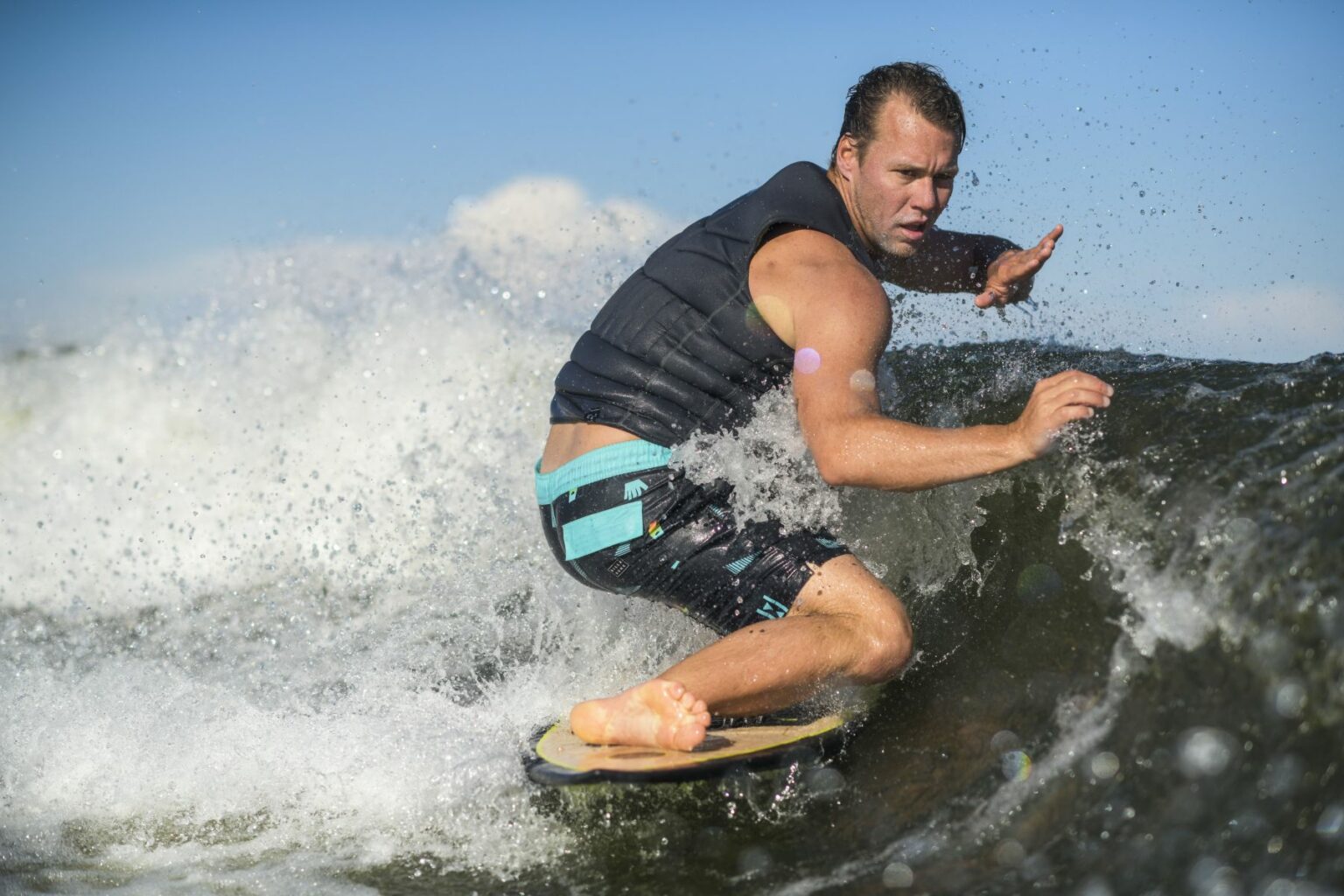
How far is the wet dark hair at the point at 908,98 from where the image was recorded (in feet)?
12.2

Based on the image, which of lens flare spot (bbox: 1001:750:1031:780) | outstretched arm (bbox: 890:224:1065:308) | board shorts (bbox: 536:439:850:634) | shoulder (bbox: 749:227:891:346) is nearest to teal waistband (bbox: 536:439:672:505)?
board shorts (bbox: 536:439:850:634)

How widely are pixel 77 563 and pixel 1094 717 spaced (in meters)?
7.37

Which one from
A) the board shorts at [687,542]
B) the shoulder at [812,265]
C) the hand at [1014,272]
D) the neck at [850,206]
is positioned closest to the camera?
the shoulder at [812,265]

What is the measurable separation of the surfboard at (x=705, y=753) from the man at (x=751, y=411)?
0.20 feet

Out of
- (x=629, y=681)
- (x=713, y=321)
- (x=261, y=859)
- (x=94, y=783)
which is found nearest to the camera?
(x=261, y=859)

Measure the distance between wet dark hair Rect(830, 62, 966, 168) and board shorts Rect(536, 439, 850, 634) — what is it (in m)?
1.35

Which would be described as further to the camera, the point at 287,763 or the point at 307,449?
the point at 307,449

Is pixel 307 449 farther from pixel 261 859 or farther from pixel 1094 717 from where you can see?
pixel 1094 717

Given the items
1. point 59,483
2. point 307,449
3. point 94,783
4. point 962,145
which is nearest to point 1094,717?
point 962,145

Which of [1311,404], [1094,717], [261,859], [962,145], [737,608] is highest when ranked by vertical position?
[962,145]

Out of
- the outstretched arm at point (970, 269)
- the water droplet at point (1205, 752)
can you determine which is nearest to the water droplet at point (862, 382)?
the water droplet at point (1205, 752)

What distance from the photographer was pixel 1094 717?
2904 mm

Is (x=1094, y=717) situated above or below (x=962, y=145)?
below

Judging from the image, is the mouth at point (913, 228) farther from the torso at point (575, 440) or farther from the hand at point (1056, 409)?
the torso at point (575, 440)
